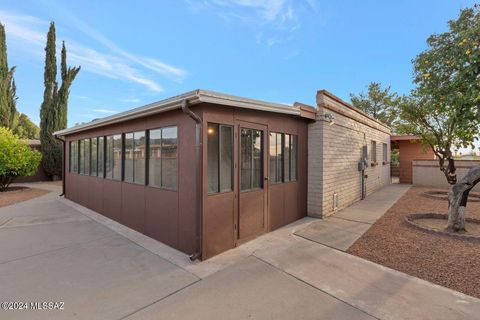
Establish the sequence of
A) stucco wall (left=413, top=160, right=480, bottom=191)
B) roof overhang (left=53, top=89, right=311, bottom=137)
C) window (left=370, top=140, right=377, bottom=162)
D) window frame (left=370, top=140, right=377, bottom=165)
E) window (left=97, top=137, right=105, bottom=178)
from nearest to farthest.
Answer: roof overhang (left=53, top=89, right=311, bottom=137) < window (left=97, top=137, right=105, bottom=178) < window frame (left=370, top=140, right=377, bottom=165) < window (left=370, top=140, right=377, bottom=162) < stucco wall (left=413, top=160, right=480, bottom=191)

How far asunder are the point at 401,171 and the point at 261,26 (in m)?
11.7

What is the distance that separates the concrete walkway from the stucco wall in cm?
659

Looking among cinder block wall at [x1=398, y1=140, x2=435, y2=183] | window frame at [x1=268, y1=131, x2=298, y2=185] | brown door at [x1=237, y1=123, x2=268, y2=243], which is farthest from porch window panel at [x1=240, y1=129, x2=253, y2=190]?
cinder block wall at [x1=398, y1=140, x2=435, y2=183]

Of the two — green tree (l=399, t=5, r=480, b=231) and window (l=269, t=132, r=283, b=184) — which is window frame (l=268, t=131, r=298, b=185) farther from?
green tree (l=399, t=5, r=480, b=231)

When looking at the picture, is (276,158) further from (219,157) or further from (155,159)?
(155,159)

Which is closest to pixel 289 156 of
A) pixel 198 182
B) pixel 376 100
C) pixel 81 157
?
pixel 198 182

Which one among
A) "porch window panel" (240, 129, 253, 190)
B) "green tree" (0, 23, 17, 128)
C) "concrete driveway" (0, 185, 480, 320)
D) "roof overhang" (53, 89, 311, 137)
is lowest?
"concrete driveway" (0, 185, 480, 320)

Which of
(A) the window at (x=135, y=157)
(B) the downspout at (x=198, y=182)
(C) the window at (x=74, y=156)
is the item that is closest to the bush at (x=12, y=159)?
(C) the window at (x=74, y=156)

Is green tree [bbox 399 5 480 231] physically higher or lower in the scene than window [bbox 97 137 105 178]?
higher

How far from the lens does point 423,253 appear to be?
12.7 ft

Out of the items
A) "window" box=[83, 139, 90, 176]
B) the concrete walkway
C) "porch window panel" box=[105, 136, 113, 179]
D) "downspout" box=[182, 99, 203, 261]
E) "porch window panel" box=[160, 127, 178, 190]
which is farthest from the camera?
"window" box=[83, 139, 90, 176]

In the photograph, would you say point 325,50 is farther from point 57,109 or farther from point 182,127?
point 57,109

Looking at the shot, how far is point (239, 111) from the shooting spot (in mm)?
4281

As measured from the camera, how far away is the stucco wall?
1145 centimetres
